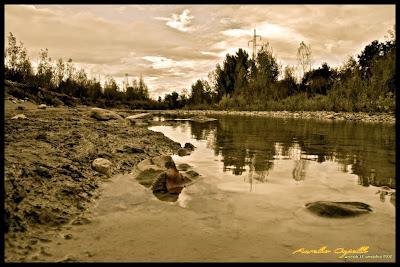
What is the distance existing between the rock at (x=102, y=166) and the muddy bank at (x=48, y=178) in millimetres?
75

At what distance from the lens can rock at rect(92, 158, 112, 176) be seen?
14.6 feet

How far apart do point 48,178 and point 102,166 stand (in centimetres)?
104

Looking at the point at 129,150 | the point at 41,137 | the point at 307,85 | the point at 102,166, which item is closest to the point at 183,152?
the point at 129,150

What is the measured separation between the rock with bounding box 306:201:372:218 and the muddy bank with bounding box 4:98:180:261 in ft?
7.48

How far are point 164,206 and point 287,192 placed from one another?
1.53 meters

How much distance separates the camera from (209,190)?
13.2ft

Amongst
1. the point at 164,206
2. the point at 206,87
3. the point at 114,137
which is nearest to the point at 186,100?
the point at 206,87

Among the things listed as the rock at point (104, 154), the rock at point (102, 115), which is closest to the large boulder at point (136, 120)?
the rock at point (102, 115)

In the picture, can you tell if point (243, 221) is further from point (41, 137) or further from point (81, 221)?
point (41, 137)

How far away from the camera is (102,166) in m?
4.50

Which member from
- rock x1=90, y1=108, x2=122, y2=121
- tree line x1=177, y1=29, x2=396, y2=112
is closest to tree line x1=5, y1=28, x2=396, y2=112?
tree line x1=177, y1=29, x2=396, y2=112

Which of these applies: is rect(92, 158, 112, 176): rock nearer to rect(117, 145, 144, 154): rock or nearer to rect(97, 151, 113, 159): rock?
rect(97, 151, 113, 159): rock

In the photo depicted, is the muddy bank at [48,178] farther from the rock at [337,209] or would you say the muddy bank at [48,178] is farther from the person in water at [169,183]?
the rock at [337,209]
